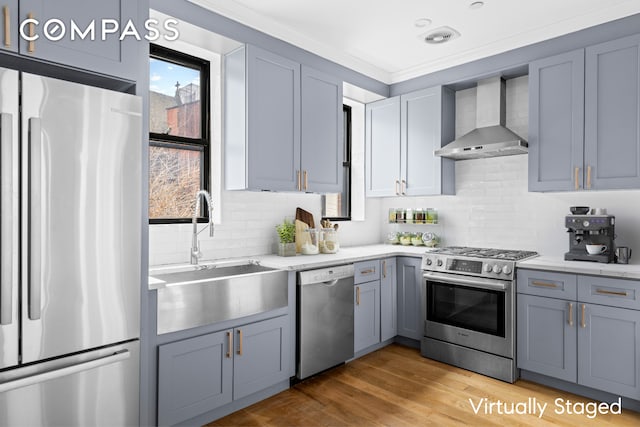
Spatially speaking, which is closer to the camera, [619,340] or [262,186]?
[619,340]

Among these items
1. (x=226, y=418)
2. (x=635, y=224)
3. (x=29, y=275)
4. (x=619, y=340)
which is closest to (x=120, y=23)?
(x=29, y=275)

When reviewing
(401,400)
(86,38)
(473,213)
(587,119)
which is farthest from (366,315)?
(86,38)

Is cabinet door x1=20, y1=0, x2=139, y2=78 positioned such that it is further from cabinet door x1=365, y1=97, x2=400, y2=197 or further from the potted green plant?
cabinet door x1=365, y1=97, x2=400, y2=197

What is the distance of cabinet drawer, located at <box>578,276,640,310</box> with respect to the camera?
2.59 metres

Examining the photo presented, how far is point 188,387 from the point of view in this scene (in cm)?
230

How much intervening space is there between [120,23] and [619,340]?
3.53m

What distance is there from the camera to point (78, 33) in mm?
1840

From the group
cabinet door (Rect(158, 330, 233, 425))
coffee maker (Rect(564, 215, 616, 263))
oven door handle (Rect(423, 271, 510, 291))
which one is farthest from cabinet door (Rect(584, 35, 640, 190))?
cabinet door (Rect(158, 330, 233, 425))

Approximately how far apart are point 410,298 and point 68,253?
2.91m

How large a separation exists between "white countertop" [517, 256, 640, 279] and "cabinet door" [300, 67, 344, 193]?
1.71m

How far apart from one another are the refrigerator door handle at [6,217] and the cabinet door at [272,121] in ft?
4.97

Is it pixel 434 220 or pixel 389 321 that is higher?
pixel 434 220

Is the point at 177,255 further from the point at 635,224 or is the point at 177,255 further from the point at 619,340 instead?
the point at 635,224

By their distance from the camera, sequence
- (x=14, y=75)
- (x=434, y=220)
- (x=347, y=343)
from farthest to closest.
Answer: (x=434, y=220) < (x=347, y=343) < (x=14, y=75)
